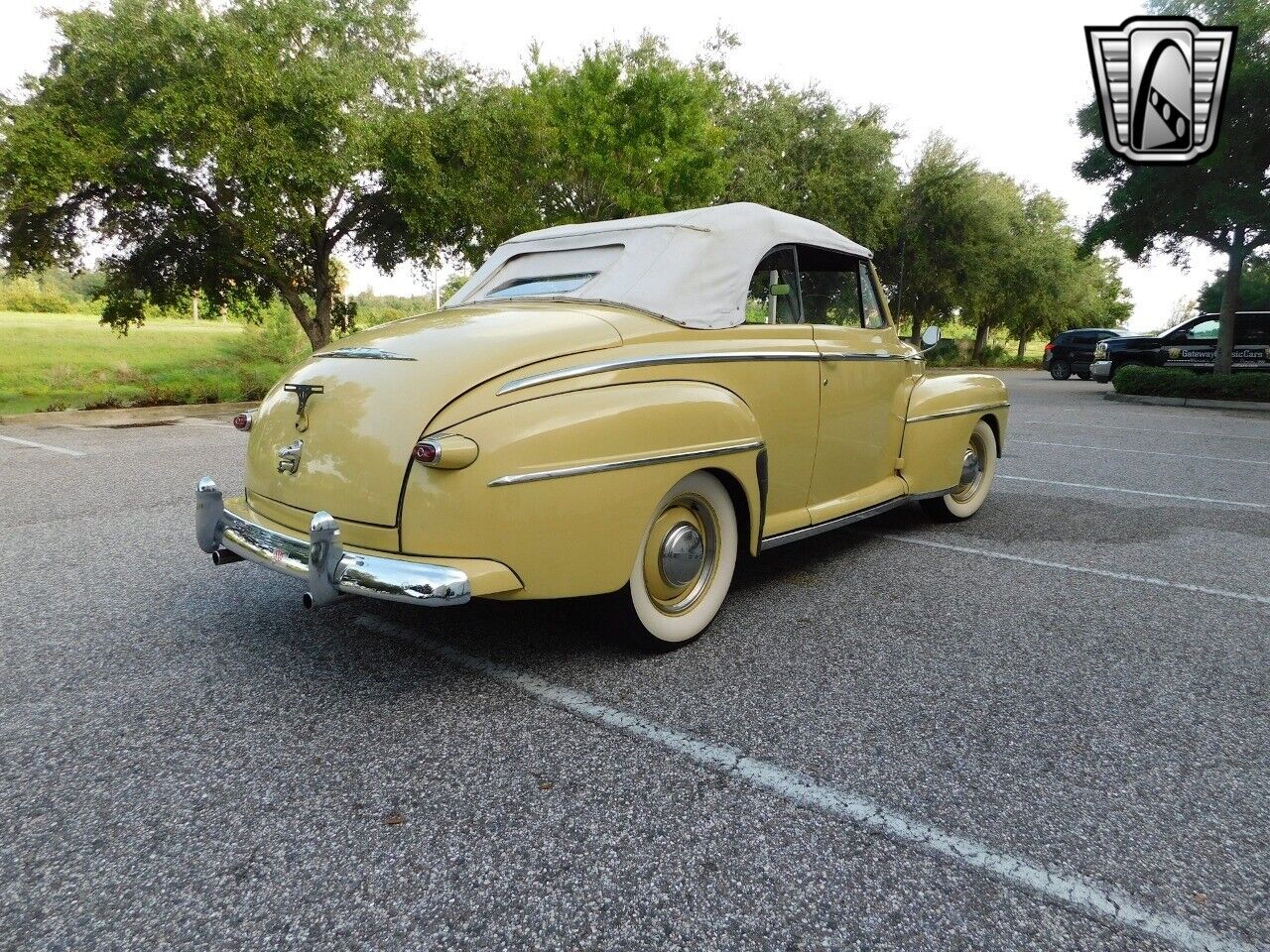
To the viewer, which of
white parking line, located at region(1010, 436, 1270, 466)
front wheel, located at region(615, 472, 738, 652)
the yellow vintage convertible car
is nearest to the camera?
the yellow vintage convertible car

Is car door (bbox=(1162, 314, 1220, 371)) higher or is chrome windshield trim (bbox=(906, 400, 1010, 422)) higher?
car door (bbox=(1162, 314, 1220, 371))

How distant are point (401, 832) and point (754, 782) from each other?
98cm

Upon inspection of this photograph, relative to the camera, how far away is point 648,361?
9.58ft

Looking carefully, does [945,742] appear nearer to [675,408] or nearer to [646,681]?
[646,681]

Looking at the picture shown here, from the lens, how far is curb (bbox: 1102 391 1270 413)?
1531cm

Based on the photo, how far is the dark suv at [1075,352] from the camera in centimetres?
2593

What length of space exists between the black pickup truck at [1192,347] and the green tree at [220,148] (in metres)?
17.4

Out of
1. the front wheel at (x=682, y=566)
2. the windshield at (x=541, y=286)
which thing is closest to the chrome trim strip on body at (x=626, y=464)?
the front wheel at (x=682, y=566)

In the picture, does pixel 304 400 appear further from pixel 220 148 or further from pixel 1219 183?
pixel 1219 183

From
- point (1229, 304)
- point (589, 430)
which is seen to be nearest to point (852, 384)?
point (589, 430)

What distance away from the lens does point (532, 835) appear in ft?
6.57

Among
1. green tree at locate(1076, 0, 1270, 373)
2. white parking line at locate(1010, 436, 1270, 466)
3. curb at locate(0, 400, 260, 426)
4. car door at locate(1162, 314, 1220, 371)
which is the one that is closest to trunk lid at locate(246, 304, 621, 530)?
white parking line at locate(1010, 436, 1270, 466)

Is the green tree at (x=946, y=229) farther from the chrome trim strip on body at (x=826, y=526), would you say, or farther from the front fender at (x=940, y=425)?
the chrome trim strip on body at (x=826, y=526)

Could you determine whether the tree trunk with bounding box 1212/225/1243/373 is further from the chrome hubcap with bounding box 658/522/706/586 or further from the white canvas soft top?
the chrome hubcap with bounding box 658/522/706/586
